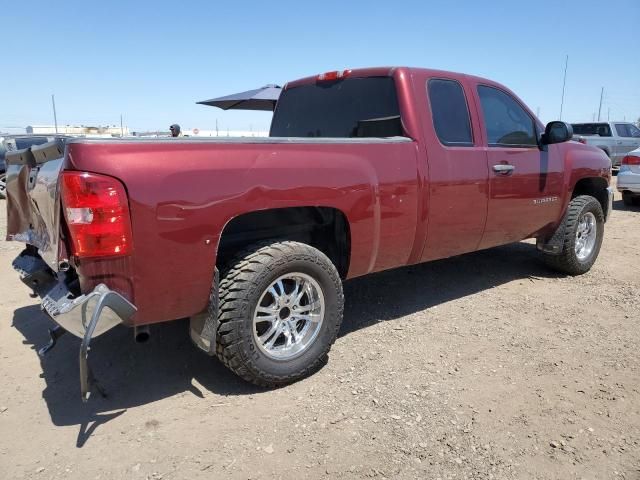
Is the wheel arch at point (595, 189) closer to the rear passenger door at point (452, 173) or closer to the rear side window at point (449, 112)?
the rear passenger door at point (452, 173)

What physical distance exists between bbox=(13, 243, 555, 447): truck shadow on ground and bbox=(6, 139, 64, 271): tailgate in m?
0.83

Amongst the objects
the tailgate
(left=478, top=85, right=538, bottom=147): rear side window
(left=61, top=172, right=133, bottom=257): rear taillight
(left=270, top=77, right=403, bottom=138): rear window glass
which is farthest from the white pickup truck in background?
(left=61, top=172, right=133, bottom=257): rear taillight

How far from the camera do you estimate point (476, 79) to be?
4207 mm

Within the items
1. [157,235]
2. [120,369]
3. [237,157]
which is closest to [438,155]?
[237,157]

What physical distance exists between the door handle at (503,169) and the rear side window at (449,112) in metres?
0.32

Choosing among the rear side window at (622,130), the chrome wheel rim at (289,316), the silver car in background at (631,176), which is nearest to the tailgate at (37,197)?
the chrome wheel rim at (289,316)

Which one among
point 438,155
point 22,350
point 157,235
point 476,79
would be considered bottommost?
point 22,350

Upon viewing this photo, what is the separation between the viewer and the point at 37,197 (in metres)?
2.78

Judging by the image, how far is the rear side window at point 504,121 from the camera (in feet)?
13.8

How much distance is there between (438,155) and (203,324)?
2080mm

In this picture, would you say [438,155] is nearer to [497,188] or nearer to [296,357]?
[497,188]

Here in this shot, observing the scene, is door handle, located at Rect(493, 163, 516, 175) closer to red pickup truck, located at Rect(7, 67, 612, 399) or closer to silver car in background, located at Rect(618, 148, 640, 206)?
red pickup truck, located at Rect(7, 67, 612, 399)

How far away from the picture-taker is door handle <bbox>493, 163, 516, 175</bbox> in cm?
409

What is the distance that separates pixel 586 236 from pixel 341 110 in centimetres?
322
